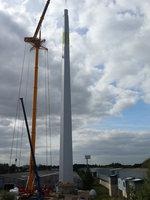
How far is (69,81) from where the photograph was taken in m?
83.8

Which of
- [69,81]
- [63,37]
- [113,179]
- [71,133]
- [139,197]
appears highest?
[63,37]

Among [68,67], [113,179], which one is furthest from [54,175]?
[68,67]

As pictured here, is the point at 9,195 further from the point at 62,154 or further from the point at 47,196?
the point at 62,154

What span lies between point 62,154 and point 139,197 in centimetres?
4814

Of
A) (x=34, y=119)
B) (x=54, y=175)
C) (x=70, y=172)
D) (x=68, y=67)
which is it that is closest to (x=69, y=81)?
(x=68, y=67)

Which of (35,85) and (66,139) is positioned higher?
(35,85)

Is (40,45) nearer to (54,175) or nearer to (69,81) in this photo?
(69,81)

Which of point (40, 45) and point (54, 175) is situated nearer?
point (40, 45)

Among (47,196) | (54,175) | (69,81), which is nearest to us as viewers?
(47,196)

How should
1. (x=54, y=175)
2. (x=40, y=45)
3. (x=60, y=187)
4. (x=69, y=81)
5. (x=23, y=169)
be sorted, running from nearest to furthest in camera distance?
(x=60, y=187), (x=69, y=81), (x=40, y=45), (x=54, y=175), (x=23, y=169)

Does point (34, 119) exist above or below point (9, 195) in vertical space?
above

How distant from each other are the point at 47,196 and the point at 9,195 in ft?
36.7

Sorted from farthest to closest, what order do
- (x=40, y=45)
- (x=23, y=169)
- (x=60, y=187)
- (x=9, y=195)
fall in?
1. (x=23, y=169)
2. (x=40, y=45)
3. (x=60, y=187)
4. (x=9, y=195)

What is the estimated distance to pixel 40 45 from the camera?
9331 centimetres
